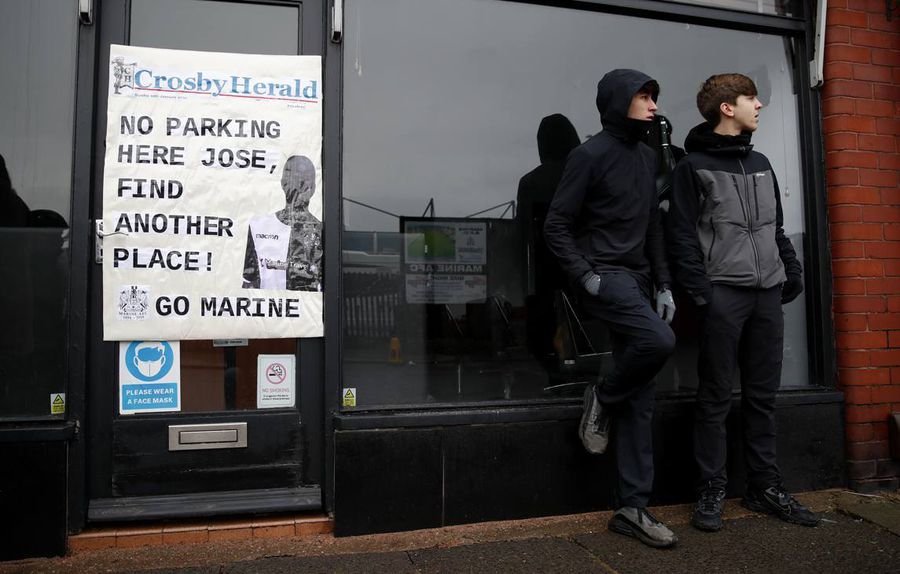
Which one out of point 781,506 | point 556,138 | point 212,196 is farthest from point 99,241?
point 781,506

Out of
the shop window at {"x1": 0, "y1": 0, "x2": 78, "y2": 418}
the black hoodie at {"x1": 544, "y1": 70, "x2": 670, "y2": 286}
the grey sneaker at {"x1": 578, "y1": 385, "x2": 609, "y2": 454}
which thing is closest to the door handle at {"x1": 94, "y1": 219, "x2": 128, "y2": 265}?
the shop window at {"x1": 0, "y1": 0, "x2": 78, "y2": 418}

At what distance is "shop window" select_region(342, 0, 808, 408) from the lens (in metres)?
3.23

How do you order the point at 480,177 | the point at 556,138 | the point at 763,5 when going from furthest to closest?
the point at 763,5, the point at 556,138, the point at 480,177

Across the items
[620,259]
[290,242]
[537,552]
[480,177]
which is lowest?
[537,552]

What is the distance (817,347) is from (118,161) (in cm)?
373

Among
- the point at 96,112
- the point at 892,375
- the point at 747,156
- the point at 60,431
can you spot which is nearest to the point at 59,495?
the point at 60,431

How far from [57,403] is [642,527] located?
102 inches

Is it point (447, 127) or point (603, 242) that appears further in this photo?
point (447, 127)

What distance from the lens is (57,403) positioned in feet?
9.12

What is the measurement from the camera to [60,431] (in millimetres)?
2678

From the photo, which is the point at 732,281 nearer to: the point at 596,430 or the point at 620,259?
the point at 620,259

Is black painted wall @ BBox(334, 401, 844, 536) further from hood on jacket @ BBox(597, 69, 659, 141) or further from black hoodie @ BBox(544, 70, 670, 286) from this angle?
hood on jacket @ BBox(597, 69, 659, 141)

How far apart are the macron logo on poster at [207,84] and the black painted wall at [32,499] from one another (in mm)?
1583

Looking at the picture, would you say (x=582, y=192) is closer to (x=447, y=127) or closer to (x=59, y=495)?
(x=447, y=127)
